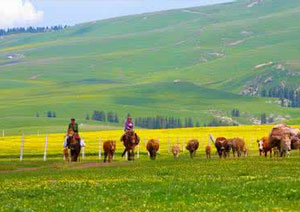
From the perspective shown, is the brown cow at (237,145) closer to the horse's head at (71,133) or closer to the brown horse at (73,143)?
the brown horse at (73,143)

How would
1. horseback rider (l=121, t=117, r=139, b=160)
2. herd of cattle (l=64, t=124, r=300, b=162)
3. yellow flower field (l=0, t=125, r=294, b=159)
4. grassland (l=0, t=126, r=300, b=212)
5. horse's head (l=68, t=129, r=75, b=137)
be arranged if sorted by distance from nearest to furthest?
grassland (l=0, t=126, r=300, b=212) → horse's head (l=68, t=129, r=75, b=137) → herd of cattle (l=64, t=124, r=300, b=162) → horseback rider (l=121, t=117, r=139, b=160) → yellow flower field (l=0, t=125, r=294, b=159)

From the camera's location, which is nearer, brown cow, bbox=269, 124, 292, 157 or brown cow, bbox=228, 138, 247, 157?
brown cow, bbox=269, 124, 292, 157

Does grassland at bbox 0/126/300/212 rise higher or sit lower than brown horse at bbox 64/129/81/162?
lower

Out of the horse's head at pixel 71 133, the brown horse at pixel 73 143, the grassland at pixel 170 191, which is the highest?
the horse's head at pixel 71 133

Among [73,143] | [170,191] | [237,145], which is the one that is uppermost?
[237,145]

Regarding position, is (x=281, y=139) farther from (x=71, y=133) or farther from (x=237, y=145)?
(x=71, y=133)

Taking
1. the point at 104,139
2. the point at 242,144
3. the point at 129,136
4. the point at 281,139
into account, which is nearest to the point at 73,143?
the point at 129,136

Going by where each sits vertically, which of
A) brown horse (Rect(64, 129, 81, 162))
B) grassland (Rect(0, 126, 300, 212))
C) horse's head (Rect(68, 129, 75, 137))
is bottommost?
grassland (Rect(0, 126, 300, 212))

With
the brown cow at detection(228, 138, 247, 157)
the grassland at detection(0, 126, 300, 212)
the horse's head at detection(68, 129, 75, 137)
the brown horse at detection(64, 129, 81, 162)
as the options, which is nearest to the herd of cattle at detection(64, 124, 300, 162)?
→ the brown cow at detection(228, 138, 247, 157)

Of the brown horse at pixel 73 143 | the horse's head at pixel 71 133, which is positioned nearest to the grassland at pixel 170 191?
the horse's head at pixel 71 133

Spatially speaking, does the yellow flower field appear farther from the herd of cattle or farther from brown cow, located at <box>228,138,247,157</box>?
brown cow, located at <box>228,138,247,157</box>

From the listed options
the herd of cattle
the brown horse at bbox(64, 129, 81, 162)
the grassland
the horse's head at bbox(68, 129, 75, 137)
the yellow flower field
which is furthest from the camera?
the yellow flower field

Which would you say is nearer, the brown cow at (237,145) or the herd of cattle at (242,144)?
the herd of cattle at (242,144)

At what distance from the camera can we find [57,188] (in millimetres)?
32719
